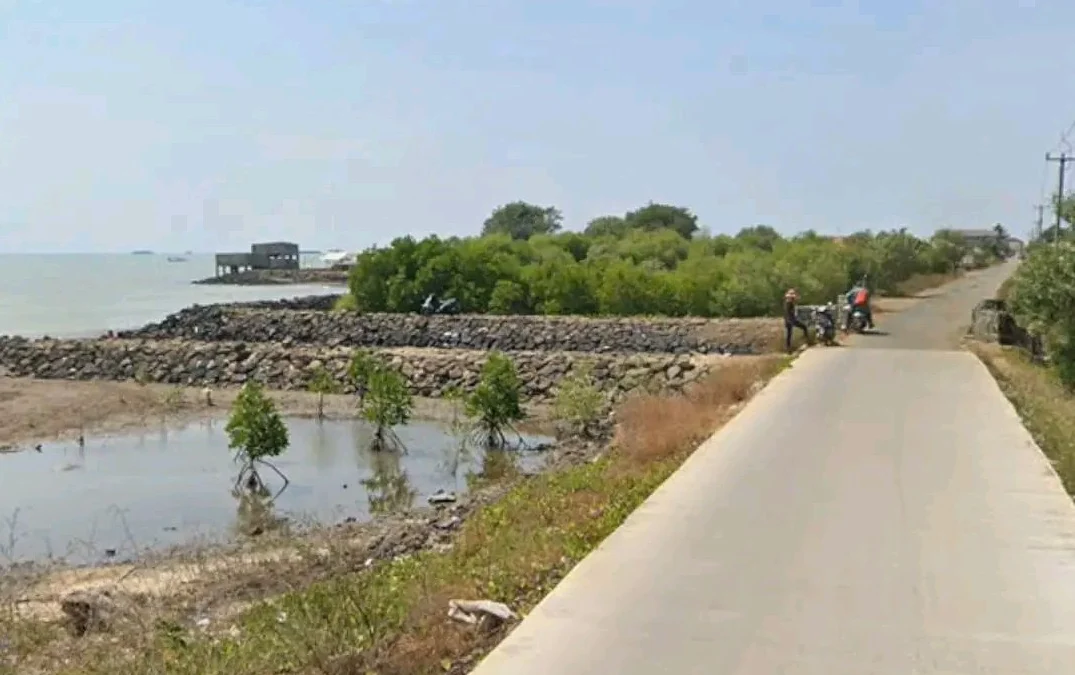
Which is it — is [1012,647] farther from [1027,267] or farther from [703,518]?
[1027,267]

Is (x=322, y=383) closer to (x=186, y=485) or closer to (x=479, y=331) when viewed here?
(x=479, y=331)

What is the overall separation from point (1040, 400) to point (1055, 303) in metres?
6.07

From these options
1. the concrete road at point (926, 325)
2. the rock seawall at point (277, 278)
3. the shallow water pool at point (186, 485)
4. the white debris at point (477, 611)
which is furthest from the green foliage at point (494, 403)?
the rock seawall at point (277, 278)

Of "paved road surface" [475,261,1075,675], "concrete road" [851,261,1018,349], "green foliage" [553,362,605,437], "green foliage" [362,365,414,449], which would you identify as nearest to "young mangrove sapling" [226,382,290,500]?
"green foliage" [362,365,414,449]

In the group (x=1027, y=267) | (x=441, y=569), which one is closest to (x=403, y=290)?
(x=1027, y=267)

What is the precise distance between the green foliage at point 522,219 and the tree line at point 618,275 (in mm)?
62201

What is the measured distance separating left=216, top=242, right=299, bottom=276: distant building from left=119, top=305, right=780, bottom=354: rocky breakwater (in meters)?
94.6

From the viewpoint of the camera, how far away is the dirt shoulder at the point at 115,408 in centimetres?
2810

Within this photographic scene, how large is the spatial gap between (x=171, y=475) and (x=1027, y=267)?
1845 cm

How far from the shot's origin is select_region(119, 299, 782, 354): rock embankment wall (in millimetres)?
39500

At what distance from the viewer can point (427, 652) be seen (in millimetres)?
6738

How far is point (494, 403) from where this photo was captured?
2512 centimetres

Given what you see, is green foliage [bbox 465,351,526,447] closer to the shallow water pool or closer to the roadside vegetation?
the shallow water pool

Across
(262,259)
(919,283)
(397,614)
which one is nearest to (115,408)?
(397,614)
